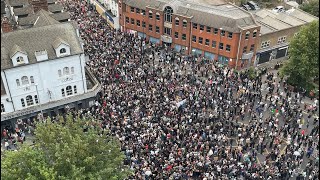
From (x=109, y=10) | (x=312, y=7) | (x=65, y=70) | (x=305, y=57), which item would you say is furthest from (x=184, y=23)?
(x=312, y=7)

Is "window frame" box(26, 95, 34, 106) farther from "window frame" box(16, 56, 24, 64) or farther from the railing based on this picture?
"window frame" box(16, 56, 24, 64)

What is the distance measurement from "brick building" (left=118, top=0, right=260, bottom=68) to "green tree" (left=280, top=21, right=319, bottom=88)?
7479 mm

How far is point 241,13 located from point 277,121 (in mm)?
22283

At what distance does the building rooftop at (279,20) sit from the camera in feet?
201

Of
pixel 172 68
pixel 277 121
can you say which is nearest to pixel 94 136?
pixel 277 121

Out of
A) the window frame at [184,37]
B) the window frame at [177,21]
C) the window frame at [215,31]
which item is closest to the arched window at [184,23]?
the window frame at [177,21]

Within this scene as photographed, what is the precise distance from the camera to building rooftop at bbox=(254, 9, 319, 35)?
6131 cm

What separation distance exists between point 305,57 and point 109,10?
40.7 metres

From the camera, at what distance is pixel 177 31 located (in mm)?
62375

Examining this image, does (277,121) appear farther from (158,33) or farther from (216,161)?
(158,33)

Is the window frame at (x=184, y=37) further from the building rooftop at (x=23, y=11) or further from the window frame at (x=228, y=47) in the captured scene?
the building rooftop at (x=23, y=11)

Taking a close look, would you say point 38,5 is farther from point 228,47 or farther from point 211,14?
point 228,47

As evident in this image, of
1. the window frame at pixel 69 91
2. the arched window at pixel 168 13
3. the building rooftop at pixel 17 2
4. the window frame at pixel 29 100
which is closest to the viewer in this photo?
the window frame at pixel 29 100

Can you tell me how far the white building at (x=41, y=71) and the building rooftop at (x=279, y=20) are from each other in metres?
31.1
